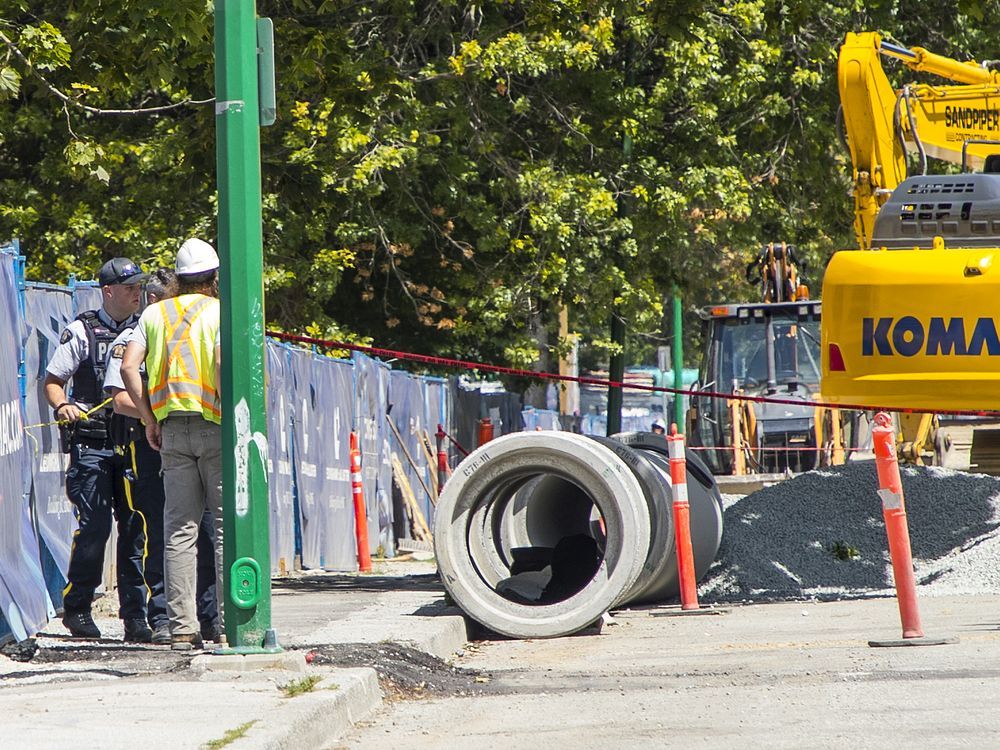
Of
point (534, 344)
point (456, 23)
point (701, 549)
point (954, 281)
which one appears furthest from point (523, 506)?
point (534, 344)

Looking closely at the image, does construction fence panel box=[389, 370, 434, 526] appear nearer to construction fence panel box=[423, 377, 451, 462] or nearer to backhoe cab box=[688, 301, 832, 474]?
construction fence panel box=[423, 377, 451, 462]

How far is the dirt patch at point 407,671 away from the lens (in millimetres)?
7875

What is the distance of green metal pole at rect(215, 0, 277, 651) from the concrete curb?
1.62ft

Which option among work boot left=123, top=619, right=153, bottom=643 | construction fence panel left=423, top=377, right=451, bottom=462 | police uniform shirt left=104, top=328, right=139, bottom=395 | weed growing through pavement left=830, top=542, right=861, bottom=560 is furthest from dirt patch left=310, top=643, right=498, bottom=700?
construction fence panel left=423, top=377, right=451, bottom=462

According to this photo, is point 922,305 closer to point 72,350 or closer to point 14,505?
point 72,350

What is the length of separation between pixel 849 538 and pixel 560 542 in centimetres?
284

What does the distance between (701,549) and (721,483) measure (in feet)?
22.0

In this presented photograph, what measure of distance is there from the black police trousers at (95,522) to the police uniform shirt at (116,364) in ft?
1.33

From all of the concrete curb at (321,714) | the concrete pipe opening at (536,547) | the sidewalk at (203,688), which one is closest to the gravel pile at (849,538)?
the concrete pipe opening at (536,547)

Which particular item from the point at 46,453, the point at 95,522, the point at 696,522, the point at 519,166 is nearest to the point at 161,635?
the point at 95,522

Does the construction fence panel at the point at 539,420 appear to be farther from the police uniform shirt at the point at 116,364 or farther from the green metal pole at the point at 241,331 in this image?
the green metal pole at the point at 241,331

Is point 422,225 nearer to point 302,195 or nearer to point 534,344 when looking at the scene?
point 534,344

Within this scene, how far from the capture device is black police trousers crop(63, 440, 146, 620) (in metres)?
9.22

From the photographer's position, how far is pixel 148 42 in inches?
468
